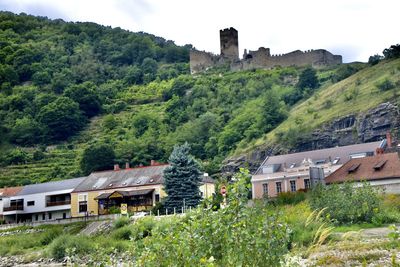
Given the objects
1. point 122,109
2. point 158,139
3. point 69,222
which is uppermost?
point 122,109

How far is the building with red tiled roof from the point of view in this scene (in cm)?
4661

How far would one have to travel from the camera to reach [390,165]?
48.1 meters

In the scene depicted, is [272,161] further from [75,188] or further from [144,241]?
[144,241]

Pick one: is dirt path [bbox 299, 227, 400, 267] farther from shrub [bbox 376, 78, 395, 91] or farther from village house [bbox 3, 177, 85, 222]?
shrub [bbox 376, 78, 395, 91]

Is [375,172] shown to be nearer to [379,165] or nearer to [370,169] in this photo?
[379,165]

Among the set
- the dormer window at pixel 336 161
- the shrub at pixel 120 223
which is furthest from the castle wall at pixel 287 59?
the shrub at pixel 120 223

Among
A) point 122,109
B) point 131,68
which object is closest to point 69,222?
point 122,109

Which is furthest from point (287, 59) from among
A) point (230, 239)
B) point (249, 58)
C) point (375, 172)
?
point (230, 239)

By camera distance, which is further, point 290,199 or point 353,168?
point 353,168

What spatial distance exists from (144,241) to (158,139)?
10006 centimetres

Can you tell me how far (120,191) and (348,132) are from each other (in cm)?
3720

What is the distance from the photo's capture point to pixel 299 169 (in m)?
55.6

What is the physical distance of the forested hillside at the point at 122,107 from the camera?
100625 mm

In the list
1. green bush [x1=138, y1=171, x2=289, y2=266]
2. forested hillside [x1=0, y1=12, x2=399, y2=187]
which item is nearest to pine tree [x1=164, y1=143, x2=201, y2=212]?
forested hillside [x1=0, y1=12, x2=399, y2=187]
